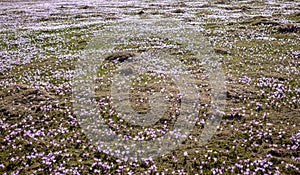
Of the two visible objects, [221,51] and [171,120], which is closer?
[171,120]

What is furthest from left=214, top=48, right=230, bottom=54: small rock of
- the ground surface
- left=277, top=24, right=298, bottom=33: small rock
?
left=277, top=24, right=298, bottom=33: small rock

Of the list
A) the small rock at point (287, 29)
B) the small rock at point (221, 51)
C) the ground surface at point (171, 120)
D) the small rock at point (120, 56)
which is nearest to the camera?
the ground surface at point (171, 120)

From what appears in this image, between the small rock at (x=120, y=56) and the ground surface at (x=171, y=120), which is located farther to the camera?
the small rock at (x=120, y=56)

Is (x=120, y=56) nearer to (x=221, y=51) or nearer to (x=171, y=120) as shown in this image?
(x=221, y=51)

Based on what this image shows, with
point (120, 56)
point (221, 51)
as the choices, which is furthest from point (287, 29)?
point (120, 56)

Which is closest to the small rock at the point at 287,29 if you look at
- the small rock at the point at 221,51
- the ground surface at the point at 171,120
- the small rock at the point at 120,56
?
the ground surface at the point at 171,120

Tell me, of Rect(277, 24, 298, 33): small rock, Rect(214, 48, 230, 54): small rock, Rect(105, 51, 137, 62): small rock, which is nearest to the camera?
Rect(105, 51, 137, 62): small rock

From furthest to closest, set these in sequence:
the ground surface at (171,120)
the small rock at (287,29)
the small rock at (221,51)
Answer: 1. the small rock at (287,29)
2. the small rock at (221,51)
3. the ground surface at (171,120)

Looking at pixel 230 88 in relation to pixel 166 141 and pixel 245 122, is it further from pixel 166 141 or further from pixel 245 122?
pixel 166 141

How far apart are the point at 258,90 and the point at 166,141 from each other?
676 centimetres

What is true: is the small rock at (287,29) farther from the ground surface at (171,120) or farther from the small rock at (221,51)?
the small rock at (221,51)

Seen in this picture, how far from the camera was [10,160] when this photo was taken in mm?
9164

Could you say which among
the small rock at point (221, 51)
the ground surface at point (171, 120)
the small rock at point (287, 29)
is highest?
the small rock at point (287, 29)

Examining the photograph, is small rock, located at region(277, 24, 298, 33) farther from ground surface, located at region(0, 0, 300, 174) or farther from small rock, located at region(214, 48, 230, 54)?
small rock, located at region(214, 48, 230, 54)
